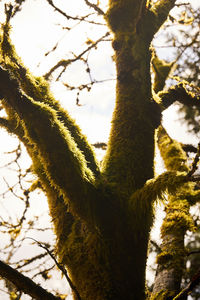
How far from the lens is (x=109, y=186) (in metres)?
2.05

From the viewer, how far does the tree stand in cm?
171

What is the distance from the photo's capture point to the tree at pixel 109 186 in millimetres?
1706

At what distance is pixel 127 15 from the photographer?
300 cm

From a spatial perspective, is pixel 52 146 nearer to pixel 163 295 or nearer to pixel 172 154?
pixel 163 295

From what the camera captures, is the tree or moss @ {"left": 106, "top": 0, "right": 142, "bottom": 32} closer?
the tree

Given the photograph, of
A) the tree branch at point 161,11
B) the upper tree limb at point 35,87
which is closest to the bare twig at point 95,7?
the tree branch at point 161,11

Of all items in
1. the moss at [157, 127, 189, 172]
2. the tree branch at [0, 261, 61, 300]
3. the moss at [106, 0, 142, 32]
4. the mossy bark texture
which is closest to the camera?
the tree branch at [0, 261, 61, 300]

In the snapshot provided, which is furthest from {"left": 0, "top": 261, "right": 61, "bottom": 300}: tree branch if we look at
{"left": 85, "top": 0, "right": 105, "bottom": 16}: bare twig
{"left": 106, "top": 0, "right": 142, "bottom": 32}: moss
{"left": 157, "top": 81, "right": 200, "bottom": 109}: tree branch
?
{"left": 85, "top": 0, "right": 105, "bottom": 16}: bare twig

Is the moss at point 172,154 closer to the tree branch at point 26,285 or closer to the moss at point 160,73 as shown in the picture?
the moss at point 160,73

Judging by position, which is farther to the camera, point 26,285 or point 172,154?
point 172,154

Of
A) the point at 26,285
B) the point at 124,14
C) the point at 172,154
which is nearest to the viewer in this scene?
the point at 26,285

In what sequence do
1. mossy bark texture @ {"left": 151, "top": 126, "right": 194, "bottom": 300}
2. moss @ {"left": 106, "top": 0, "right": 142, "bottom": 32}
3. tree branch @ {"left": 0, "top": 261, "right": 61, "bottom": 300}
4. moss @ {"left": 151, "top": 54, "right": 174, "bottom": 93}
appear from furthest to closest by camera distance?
moss @ {"left": 151, "top": 54, "right": 174, "bottom": 93} < moss @ {"left": 106, "top": 0, "right": 142, "bottom": 32} < mossy bark texture @ {"left": 151, "top": 126, "right": 194, "bottom": 300} < tree branch @ {"left": 0, "top": 261, "right": 61, "bottom": 300}

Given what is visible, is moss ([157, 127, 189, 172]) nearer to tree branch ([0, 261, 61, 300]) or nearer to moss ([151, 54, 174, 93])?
moss ([151, 54, 174, 93])

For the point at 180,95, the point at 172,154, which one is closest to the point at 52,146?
the point at 180,95
